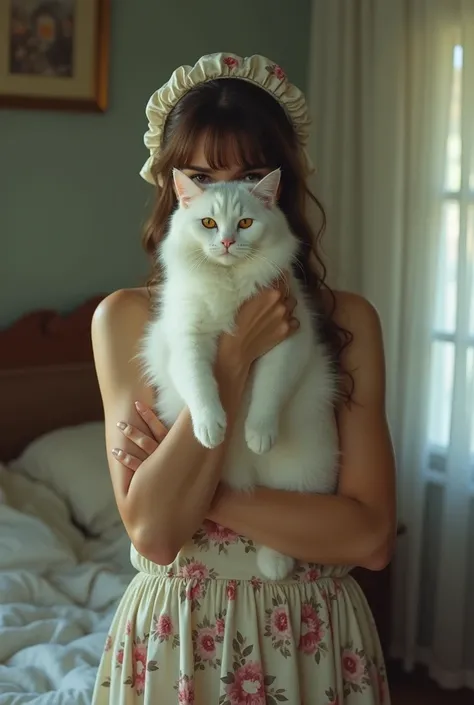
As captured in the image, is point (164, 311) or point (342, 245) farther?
point (342, 245)

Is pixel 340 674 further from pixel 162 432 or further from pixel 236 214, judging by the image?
pixel 236 214

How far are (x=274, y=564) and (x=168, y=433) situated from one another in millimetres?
234

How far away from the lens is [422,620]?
2.74 metres

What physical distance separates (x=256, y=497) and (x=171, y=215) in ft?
1.56

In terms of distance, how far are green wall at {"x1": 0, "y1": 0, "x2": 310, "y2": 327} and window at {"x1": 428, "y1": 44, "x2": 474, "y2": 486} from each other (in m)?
0.92

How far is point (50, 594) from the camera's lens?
1.89 metres

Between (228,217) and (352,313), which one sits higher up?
(228,217)

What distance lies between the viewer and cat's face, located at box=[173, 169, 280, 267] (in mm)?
1134

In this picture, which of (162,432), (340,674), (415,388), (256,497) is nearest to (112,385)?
(162,432)

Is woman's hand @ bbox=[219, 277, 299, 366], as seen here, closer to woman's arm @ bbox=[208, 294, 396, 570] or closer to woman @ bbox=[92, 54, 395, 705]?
woman @ bbox=[92, 54, 395, 705]

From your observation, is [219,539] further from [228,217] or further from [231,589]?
[228,217]

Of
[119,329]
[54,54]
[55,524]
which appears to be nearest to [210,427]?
[119,329]

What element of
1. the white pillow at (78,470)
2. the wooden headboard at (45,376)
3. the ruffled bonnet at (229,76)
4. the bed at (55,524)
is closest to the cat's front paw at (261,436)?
the ruffled bonnet at (229,76)

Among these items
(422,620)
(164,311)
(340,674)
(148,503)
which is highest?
(164,311)
